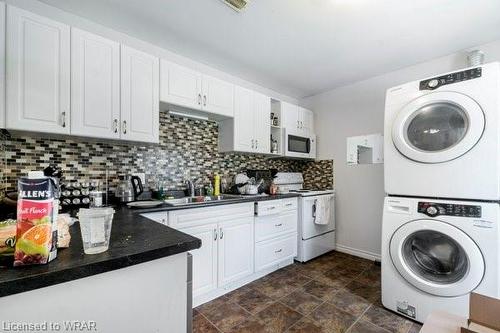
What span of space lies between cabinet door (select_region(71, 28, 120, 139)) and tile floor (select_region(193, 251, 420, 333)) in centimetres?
165

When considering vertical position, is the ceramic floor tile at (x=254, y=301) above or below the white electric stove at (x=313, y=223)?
below

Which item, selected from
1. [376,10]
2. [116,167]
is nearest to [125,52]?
[116,167]

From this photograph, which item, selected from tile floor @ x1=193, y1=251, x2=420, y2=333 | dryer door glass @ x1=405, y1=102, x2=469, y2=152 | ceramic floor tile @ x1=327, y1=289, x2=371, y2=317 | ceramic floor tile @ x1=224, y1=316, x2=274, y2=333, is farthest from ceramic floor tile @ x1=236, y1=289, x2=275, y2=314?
dryer door glass @ x1=405, y1=102, x2=469, y2=152

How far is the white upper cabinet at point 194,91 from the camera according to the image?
2023 millimetres

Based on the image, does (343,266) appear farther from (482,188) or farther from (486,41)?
(486,41)

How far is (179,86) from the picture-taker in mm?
2100

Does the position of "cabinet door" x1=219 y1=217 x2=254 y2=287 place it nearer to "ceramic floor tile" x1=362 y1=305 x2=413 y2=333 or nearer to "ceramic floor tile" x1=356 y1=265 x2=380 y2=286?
"ceramic floor tile" x1=362 y1=305 x2=413 y2=333

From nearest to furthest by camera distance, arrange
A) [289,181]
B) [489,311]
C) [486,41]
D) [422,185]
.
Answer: [489,311]
[422,185]
[486,41]
[289,181]

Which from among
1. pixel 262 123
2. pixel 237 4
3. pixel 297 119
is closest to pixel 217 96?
pixel 262 123

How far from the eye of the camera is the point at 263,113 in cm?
286

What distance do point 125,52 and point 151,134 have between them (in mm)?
665

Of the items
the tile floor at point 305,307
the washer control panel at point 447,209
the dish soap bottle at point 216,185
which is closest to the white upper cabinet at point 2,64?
the dish soap bottle at point 216,185

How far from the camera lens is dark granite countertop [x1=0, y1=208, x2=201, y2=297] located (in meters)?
0.55

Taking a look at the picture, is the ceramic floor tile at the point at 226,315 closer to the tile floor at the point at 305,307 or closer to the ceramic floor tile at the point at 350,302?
the tile floor at the point at 305,307
